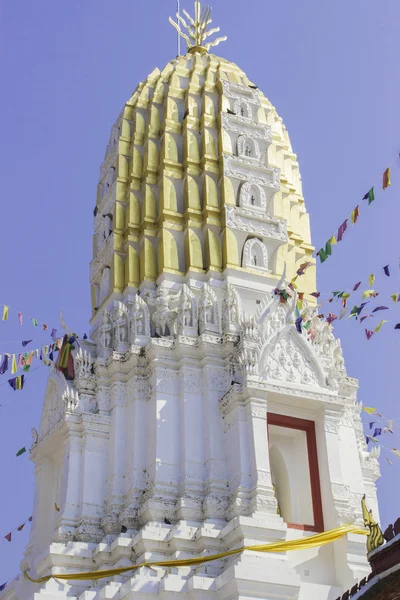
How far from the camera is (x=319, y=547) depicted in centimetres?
2459

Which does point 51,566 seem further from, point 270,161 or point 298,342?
point 270,161

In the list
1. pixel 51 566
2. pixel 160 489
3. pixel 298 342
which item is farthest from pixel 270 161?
pixel 51 566

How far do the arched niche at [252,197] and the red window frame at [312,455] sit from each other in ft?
24.8

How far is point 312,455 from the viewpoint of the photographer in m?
26.3

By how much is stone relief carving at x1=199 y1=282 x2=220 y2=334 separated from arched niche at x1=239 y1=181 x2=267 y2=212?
4.03 m

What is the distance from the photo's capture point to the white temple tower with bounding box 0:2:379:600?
23828 millimetres

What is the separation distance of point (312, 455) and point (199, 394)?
353 cm

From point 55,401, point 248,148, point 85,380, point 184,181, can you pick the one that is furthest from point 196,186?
point 55,401

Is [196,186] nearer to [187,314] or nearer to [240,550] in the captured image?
[187,314]

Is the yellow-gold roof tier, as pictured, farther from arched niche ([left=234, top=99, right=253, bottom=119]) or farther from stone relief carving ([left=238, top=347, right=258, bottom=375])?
stone relief carving ([left=238, top=347, right=258, bottom=375])

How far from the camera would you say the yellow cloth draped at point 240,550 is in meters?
23.1

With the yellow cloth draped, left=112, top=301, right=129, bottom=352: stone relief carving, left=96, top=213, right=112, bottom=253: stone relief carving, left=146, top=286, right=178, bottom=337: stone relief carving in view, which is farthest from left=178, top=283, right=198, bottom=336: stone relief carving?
the yellow cloth draped

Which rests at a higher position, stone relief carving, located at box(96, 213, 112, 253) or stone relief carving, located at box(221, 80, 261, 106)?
stone relief carving, located at box(221, 80, 261, 106)

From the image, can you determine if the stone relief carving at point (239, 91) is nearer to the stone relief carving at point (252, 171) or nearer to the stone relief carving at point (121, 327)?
the stone relief carving at point (252, 171)
